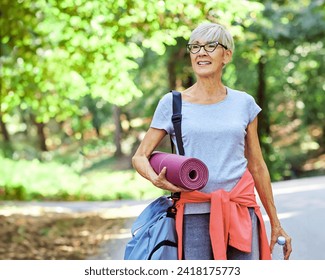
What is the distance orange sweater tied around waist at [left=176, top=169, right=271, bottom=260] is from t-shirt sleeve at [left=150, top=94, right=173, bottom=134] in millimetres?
261

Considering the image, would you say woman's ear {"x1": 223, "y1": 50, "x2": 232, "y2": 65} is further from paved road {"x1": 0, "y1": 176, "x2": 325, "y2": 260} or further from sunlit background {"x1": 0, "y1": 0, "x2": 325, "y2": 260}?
sunlit background {"x1": 0, "y1": 0, "x2": 325, "y2": 260}

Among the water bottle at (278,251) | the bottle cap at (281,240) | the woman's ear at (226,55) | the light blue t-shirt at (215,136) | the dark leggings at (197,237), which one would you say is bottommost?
the water bottle at (278,251)

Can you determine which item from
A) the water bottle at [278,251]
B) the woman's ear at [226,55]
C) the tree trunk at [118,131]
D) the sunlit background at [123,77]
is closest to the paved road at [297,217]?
the sunlit background at [123,77]

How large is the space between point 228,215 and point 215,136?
310mm

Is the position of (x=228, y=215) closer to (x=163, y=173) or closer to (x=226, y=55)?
(x=163, y=173)

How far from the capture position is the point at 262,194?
281 cm

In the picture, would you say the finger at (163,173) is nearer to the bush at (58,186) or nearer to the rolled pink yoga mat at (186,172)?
the rolled pink yoga mat at (186,172)

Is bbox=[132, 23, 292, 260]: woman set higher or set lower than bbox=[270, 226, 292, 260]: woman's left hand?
higher

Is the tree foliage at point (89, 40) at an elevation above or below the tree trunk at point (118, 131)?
above

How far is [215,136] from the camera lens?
2.55 meters

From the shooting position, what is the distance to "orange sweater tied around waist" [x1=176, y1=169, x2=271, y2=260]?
2.57m

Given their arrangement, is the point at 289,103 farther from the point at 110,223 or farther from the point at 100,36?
the point at 100,36

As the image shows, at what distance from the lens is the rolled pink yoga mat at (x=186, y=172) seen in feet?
8.07

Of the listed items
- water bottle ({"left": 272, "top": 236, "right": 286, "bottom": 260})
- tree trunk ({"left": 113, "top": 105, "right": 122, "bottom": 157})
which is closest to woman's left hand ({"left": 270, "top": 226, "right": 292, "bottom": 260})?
water bottle ({"left": 272, "top": 236, "right": 286, "bottom": 260})
